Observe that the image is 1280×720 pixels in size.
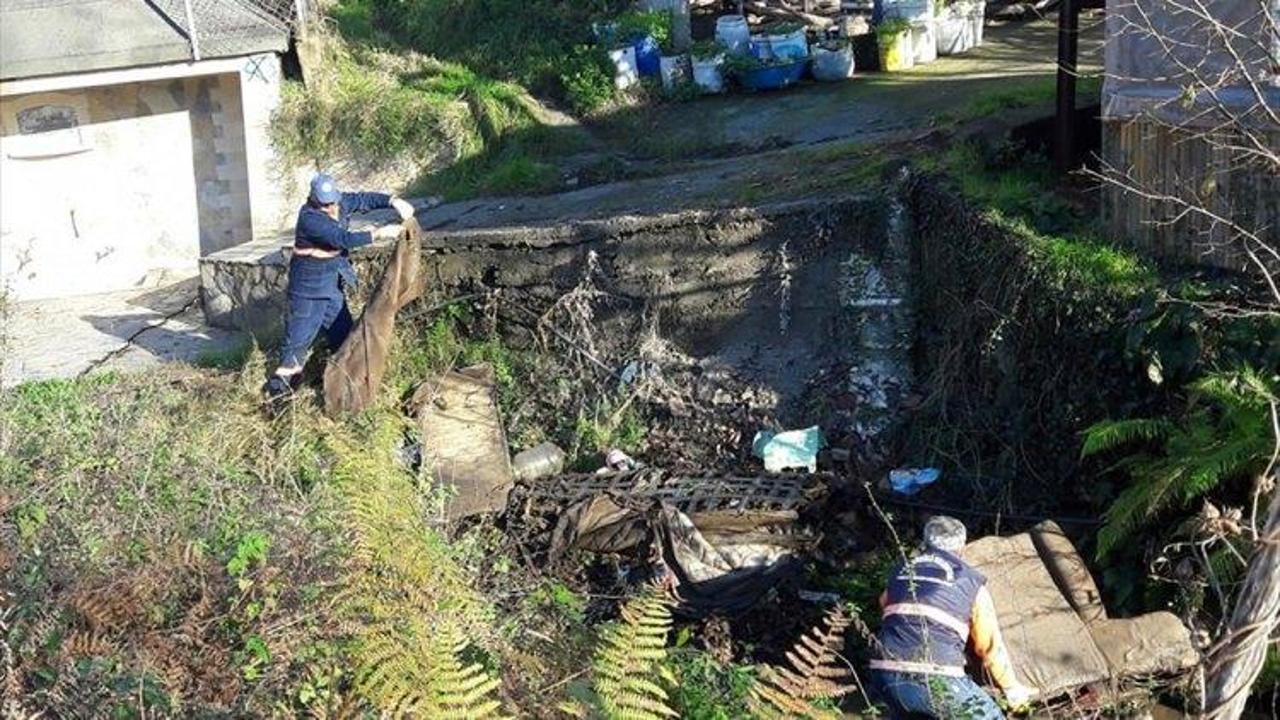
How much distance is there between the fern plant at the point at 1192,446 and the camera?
775cm

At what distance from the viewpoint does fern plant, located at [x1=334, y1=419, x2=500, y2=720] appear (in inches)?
209

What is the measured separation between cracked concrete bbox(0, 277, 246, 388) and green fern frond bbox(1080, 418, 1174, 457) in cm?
780

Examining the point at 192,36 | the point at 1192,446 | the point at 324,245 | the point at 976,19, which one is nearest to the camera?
the point at 1192,446

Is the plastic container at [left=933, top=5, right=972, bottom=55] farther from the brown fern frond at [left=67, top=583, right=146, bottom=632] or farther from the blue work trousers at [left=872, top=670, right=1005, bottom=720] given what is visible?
the brown fern frond at [left=67, top=583, right=146, bottom=632]

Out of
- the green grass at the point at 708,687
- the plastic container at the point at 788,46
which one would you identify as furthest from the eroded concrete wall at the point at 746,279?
the plastic container at the point at 788,46

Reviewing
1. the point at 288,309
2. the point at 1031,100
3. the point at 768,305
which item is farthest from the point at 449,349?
the point at 1031,100

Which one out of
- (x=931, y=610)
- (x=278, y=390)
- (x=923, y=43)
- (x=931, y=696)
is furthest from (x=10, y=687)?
(x=923, y=43)

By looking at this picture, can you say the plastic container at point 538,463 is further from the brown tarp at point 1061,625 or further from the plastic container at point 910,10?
the plastic container at point 910,10

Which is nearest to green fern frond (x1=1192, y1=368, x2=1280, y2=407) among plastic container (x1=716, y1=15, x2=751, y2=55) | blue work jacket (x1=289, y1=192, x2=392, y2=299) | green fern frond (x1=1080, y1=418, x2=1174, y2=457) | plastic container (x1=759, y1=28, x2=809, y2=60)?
green fern frond (x1=1080, y1=418, x2=1174, y2=457)

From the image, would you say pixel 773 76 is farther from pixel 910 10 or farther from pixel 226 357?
pixel 226 357

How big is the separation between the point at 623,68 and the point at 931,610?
1133 cm

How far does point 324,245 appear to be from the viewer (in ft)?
38.3

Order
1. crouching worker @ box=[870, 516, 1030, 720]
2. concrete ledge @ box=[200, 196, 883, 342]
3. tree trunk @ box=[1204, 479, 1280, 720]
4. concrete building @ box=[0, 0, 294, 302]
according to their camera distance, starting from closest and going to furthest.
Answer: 1. tree trunk @ box=[1204, 479, 1280, 720]
2. crouching worker @ box=[870, 516, 1030, 720]
3. concrete ledge @ box=[200, 196, 883, 342]
4. concrete building @ box=[0, 0, 294, 302]

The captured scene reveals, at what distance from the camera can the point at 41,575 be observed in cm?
679
